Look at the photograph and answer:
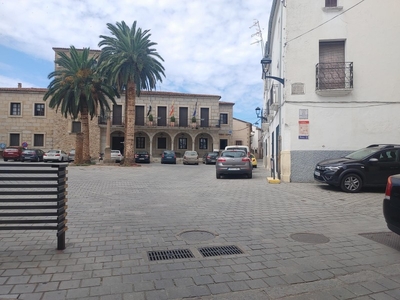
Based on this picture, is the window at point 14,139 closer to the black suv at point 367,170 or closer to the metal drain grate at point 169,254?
the black suv at point 367,170

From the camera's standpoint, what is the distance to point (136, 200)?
8.52 metres

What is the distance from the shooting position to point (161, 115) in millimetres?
42344

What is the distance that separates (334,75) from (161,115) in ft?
104

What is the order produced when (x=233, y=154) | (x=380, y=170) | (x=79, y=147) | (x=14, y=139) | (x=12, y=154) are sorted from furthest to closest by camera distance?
(x=14, y=139)
(x=12, y=154)
(x=79, y=147)
(x=233, y=154)
(x=380, y=170)

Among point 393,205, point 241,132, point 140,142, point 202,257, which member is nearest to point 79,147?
point 140,142

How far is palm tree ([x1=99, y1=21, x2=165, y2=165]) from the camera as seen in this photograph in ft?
80.3

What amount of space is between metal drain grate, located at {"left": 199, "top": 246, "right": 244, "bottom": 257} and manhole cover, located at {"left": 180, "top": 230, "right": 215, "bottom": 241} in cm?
47

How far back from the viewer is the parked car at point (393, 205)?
4266 millimetres

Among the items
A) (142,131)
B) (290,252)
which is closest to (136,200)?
(290,252)

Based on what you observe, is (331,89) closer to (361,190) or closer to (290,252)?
(361,190)

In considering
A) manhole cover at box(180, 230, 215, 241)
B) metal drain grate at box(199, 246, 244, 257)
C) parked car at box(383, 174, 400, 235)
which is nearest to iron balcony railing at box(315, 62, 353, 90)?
parked car at box(383, 174, 400, 235)

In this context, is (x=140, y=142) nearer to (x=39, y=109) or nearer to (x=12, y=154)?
(x=39, y=109)

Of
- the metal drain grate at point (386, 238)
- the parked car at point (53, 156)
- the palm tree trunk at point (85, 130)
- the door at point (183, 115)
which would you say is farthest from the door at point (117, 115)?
the metal drain grate at point (386, 238)

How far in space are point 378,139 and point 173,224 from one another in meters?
10.6
